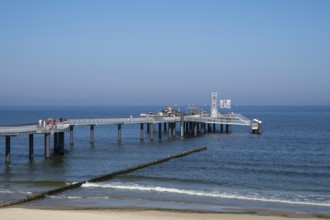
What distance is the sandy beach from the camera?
22.6 meters

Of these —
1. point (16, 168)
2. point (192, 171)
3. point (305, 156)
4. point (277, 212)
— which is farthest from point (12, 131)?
point (305, 156)

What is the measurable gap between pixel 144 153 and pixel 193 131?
2740 centimetres

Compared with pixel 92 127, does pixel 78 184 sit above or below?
below

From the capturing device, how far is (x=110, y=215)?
23.4m

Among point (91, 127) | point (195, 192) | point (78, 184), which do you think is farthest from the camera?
point (91, 127)

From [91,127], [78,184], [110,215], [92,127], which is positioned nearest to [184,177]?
[78,184]

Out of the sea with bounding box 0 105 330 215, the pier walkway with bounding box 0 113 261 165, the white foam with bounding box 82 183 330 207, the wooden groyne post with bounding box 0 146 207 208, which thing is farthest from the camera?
the pier walkway with bounding box 0 113 261 165

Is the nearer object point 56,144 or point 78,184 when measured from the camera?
point 78,184

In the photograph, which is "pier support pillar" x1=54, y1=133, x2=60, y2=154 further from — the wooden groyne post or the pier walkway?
the wooden groyne post

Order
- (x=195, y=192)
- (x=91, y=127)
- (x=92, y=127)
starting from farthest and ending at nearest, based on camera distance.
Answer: (x=92, y=127) < (x=91, y=127) < (x=195, y=192)

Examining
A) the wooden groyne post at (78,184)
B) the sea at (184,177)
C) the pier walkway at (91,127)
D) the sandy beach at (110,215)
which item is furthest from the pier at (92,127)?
the sandy beach at (110,215)

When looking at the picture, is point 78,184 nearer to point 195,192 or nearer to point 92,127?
point 195,192

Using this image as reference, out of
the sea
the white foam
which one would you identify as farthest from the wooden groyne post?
the white foam

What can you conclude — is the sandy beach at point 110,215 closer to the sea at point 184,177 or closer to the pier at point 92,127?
the sea at point 184,177
